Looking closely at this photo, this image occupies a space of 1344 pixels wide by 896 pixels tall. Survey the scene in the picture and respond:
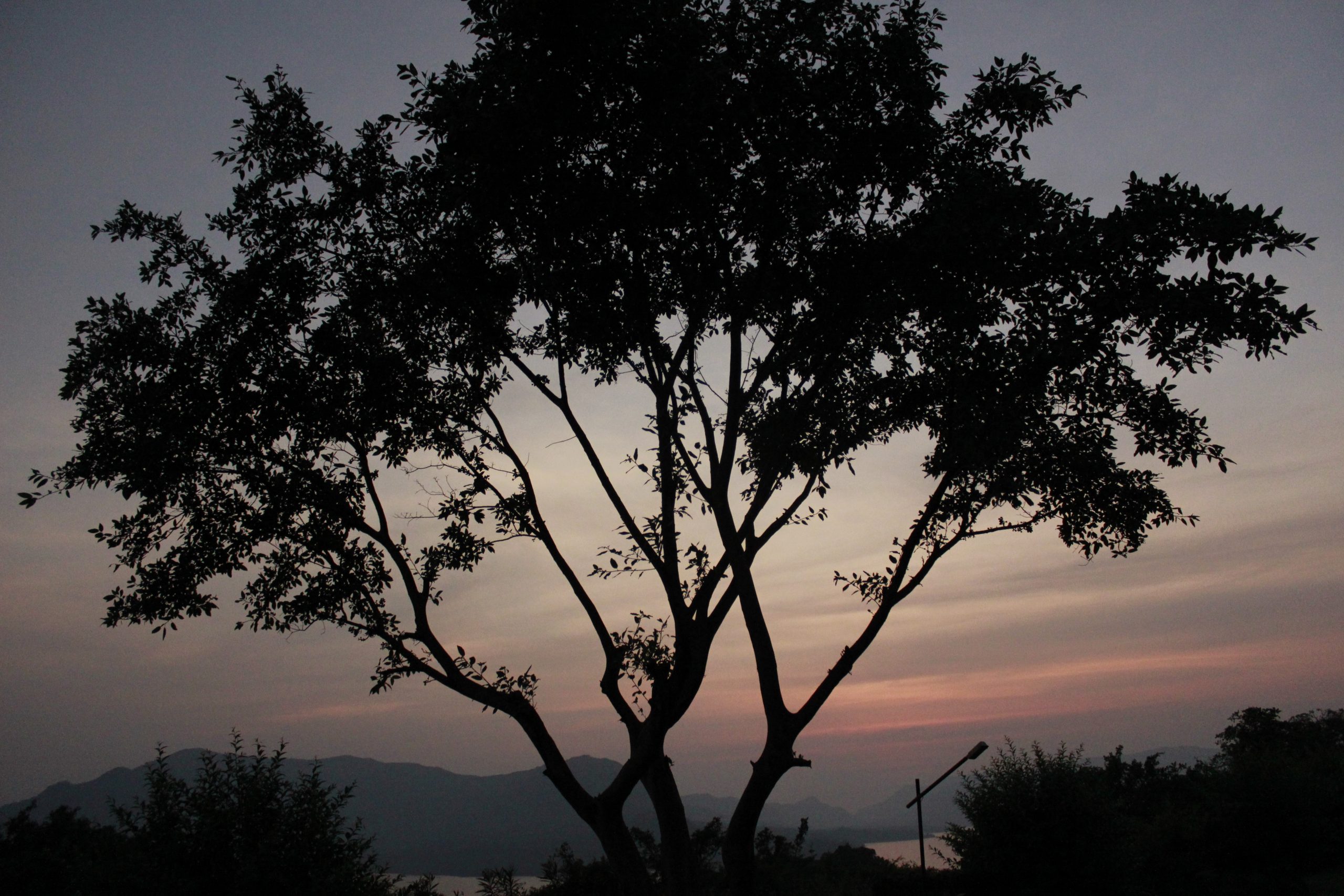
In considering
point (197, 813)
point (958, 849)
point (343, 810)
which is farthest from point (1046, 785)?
point (197, 813)

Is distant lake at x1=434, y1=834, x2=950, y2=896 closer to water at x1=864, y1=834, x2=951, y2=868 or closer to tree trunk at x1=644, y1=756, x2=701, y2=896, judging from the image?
water at x1=864, y1=834, x2=951, y2=868

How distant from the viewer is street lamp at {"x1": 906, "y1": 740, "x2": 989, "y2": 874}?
18953mm

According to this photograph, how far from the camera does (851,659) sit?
1234cm

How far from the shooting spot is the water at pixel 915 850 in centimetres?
2117

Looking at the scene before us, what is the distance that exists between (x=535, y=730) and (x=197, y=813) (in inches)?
193

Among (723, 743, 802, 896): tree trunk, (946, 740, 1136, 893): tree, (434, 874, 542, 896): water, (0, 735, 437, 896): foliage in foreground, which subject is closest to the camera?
(0, 735, 437, 896): foliage in foreground

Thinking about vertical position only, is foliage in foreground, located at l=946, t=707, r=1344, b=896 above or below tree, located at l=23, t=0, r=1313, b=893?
below

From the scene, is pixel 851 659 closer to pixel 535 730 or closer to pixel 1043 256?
pixel 535 730

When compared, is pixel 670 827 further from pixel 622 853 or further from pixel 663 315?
pixel 663 315

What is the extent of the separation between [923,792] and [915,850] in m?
8.24

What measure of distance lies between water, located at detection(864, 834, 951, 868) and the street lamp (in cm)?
40

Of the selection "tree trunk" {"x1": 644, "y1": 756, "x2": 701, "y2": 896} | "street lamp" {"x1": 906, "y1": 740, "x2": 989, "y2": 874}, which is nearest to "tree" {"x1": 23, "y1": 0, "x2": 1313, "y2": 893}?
"tree trunk" {"x1": 644, "y1": 756, "x2": 701, "y2": 896}

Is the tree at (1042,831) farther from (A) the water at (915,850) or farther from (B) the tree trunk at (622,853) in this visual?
(B) the tree trunk at (622,853)

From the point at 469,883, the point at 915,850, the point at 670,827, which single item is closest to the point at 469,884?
the point at 469,883
